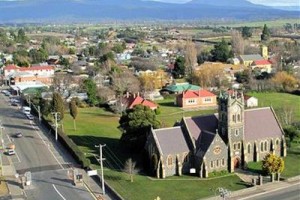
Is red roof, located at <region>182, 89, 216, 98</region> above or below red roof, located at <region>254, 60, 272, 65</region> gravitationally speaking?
below

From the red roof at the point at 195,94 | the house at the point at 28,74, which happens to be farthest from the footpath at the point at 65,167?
the house at the point at 28,74

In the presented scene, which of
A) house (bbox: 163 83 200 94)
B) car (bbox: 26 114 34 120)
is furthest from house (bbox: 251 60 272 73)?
car (bbox: 26 114 34 120)

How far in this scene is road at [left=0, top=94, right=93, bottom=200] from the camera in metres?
45.5

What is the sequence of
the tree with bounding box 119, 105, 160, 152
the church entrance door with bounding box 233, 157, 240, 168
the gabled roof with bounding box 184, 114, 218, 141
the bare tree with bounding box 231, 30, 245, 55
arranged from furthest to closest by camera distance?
1. the bare tree with bounding box 231, 30, 245, 55
2. the tree with bounding box 119, 105, 160, 152
3. the church entrance door with bounding box 233, 157, 240, 168
4. the gabled roof with bounding box 184, 114, 218, 141

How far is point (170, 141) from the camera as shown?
162ft

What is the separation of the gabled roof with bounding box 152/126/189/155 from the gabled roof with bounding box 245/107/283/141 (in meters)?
7.13

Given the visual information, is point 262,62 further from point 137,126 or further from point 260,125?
point 137,126

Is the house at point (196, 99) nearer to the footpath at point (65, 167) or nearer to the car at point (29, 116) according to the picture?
the car at point (29, 116)

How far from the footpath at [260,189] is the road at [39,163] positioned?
1293 cm

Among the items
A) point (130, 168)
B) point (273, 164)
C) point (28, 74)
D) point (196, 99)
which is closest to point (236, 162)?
point (273, 164)

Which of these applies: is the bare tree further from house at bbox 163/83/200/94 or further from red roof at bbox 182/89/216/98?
red roof at bbox 182/89/216/98

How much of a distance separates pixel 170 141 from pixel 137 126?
6572mm

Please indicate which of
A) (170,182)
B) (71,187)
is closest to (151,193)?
(170,182)

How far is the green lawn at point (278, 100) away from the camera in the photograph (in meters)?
82.5
